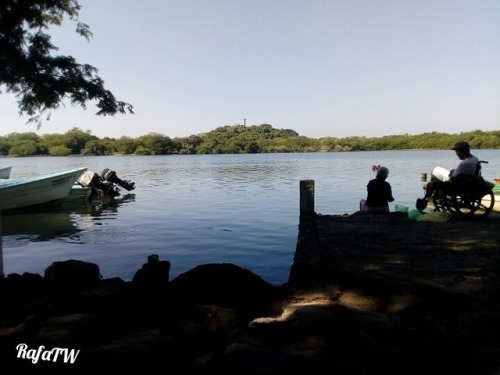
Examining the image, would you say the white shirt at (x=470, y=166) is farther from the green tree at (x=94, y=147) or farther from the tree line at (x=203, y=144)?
the green tree at (x=94, y=147)

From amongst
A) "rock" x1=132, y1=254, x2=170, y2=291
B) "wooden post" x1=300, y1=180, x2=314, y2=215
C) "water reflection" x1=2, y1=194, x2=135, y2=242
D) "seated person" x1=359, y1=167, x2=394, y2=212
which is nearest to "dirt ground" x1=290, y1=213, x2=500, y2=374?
"rock" x1=132, y1=254, x2=170, y2=291

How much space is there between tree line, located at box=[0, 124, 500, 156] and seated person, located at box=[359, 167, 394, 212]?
10368 cm

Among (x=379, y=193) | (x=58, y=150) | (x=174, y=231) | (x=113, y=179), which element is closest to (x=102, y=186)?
(x=113, y=179)

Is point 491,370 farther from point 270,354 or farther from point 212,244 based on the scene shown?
point 212,244

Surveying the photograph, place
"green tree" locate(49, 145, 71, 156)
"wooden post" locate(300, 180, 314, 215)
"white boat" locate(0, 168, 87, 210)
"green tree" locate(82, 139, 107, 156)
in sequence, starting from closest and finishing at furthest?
"wooden post" locate(300, 180, 314, 215)
"white boat" locate(0, 168, 87, 210)
"green tree" locate(49, 145, 71, 156)
"green tree" locate(82, 139, 107, 156)

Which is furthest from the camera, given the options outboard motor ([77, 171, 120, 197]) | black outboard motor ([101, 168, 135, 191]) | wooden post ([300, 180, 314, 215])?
black outboard motor ([101, 168, 135, 191])

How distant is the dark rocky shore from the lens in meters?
2.92

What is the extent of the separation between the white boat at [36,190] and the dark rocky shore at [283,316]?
45.9 feet

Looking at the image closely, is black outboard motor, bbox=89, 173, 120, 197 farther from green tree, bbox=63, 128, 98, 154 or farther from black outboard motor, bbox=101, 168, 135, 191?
green tree, bbox=63, 128, 98, 154

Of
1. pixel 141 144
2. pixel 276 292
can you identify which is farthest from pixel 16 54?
pixel 141 144

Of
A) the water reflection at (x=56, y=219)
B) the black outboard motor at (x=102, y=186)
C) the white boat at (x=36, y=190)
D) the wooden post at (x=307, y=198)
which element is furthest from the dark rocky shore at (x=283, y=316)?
the black outboard motor at (x=102, y=186)

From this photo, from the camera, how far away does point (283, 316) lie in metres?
3.67

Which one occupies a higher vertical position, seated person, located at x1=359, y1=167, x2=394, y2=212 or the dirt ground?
seated person, located at x1=359, y1=167, x2=394, y2=212

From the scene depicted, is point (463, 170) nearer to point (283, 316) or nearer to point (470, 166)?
point (470, 166)
